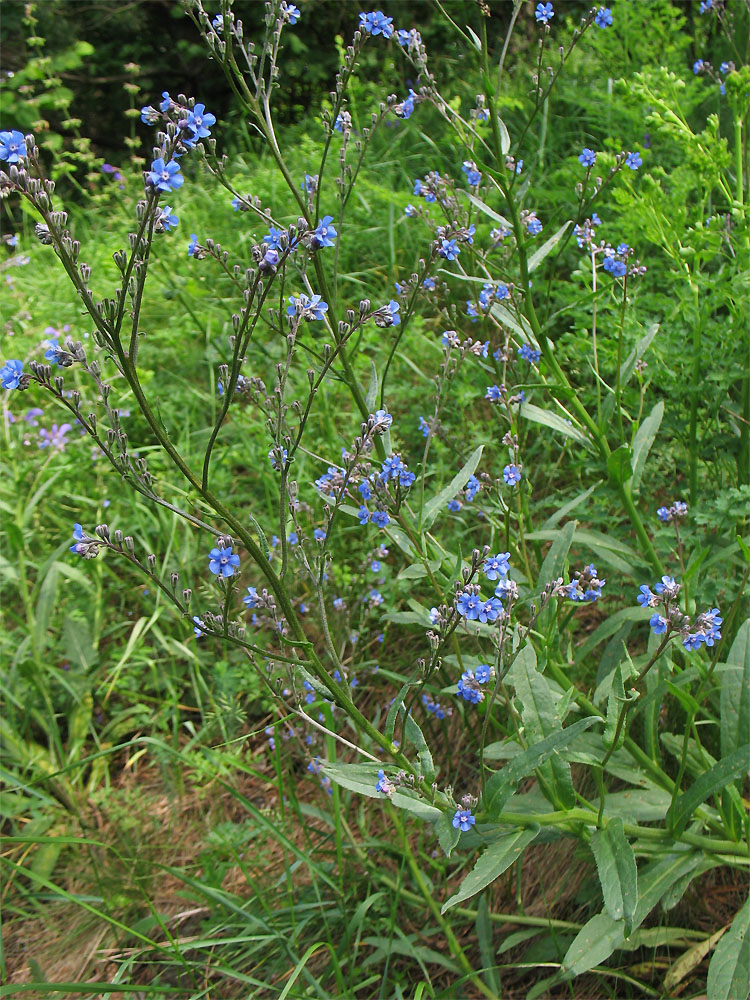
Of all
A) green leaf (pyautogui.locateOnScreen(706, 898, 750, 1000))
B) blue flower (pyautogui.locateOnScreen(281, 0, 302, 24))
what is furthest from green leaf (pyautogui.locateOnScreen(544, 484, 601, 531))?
blue flower (pyautogui.locateOnScreen(281, 0, 302, 24))

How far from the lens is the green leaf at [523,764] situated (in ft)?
5.41

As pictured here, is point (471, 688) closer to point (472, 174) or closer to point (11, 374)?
point (11, 374)

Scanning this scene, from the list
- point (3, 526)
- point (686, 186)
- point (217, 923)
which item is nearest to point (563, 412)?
point (686, 186)

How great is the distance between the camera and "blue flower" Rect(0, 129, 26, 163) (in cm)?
129

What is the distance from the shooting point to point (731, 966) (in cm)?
181

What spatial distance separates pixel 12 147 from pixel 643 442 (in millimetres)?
1785

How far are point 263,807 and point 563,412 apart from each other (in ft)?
5.64

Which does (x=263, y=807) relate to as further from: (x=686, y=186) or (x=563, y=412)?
(x=686, y=186)

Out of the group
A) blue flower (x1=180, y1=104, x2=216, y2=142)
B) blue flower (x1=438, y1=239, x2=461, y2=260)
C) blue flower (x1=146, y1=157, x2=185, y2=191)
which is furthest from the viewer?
blue flower (x1=438, y1=239, x2=461, y2=260)

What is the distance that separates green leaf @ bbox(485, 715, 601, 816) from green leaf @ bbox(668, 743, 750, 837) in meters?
0.32

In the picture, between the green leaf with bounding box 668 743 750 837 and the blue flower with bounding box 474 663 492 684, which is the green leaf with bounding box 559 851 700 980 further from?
the blue flower with bounding box 474 663 492 684

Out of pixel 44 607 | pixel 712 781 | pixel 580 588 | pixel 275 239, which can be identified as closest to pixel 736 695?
pixel 712 781

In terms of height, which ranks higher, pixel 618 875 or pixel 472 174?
pixel 472 174

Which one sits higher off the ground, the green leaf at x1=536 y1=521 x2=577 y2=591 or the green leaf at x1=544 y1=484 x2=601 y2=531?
the green leaf at x1=544 y1=484 x2=601 y2=531
